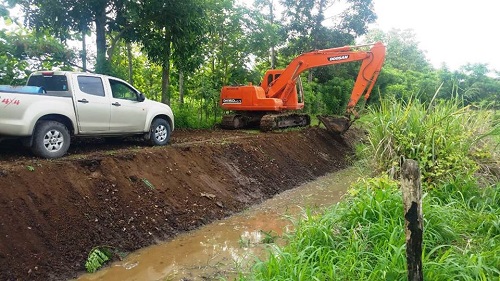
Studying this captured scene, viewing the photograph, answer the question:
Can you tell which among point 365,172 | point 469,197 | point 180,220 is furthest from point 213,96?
point 469,197

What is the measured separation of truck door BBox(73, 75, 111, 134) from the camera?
741 cm

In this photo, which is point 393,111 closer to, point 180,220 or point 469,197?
point 469,197

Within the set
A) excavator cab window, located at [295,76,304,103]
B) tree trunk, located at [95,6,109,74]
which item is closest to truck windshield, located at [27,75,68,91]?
tree trunk, located at [95,6,109,74]

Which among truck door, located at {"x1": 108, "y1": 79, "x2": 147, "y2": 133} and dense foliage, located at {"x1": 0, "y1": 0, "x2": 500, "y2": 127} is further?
dense foliage, located at {"x1": 0, "y1": 0, "x2": 500, "y2": 127}

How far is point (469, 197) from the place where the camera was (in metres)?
4.54

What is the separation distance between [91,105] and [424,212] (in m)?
6.28

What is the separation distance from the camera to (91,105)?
7566mm

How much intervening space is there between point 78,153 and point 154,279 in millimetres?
3824

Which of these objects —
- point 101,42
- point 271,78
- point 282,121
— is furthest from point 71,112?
point 271,78

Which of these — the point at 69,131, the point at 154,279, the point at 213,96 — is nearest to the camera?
the point at 154,279

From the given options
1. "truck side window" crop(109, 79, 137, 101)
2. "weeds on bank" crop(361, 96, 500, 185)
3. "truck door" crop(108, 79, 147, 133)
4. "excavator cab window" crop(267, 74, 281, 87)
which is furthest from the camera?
"excavator cab window" crop(267, 74, 281, 87)

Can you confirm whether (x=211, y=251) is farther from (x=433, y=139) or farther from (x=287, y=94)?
(x=287, y=94)

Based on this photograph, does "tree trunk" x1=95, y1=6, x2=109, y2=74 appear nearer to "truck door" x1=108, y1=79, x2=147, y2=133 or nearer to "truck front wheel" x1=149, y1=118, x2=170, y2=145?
"truck door" x1=108, y1=79, x2=147, y2=133

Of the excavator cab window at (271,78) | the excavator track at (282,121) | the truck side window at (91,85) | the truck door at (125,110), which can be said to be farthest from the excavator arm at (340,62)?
the truck side window at (91,85)
